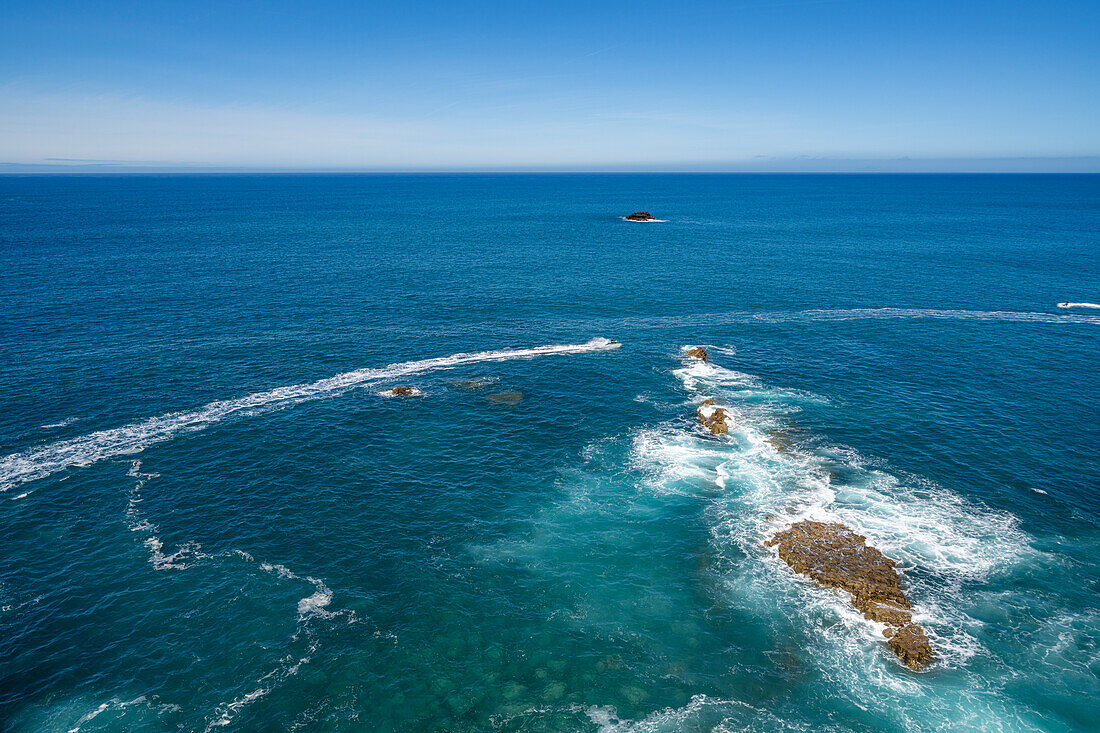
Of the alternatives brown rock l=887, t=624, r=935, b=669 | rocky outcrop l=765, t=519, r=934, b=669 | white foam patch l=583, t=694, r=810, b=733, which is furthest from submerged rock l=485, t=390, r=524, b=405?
brown rock l=887, t=624, r=935, b=669

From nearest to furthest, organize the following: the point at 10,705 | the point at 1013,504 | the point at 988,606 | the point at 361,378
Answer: the point at 10,705 → the point at 988,606 → the point at 1013,504 → the point at 361,378

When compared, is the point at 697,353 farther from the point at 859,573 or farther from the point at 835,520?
the point at 859,573

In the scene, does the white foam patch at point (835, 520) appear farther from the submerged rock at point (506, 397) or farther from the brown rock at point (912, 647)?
the submerged rock at point (506, 397)

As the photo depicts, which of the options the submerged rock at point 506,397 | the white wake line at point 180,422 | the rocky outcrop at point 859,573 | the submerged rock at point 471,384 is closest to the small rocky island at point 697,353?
the white wake line at point 180,422

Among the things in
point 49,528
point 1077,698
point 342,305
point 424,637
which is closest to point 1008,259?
point 1077,698

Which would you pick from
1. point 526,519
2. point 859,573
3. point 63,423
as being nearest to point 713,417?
point 859,573

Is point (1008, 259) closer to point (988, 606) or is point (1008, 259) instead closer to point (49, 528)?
point (988, 606)

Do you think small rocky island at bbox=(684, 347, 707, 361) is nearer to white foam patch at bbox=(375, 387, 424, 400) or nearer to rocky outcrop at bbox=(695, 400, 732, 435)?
rocky outcrop at bbox=(695, 400, 732, 435)
